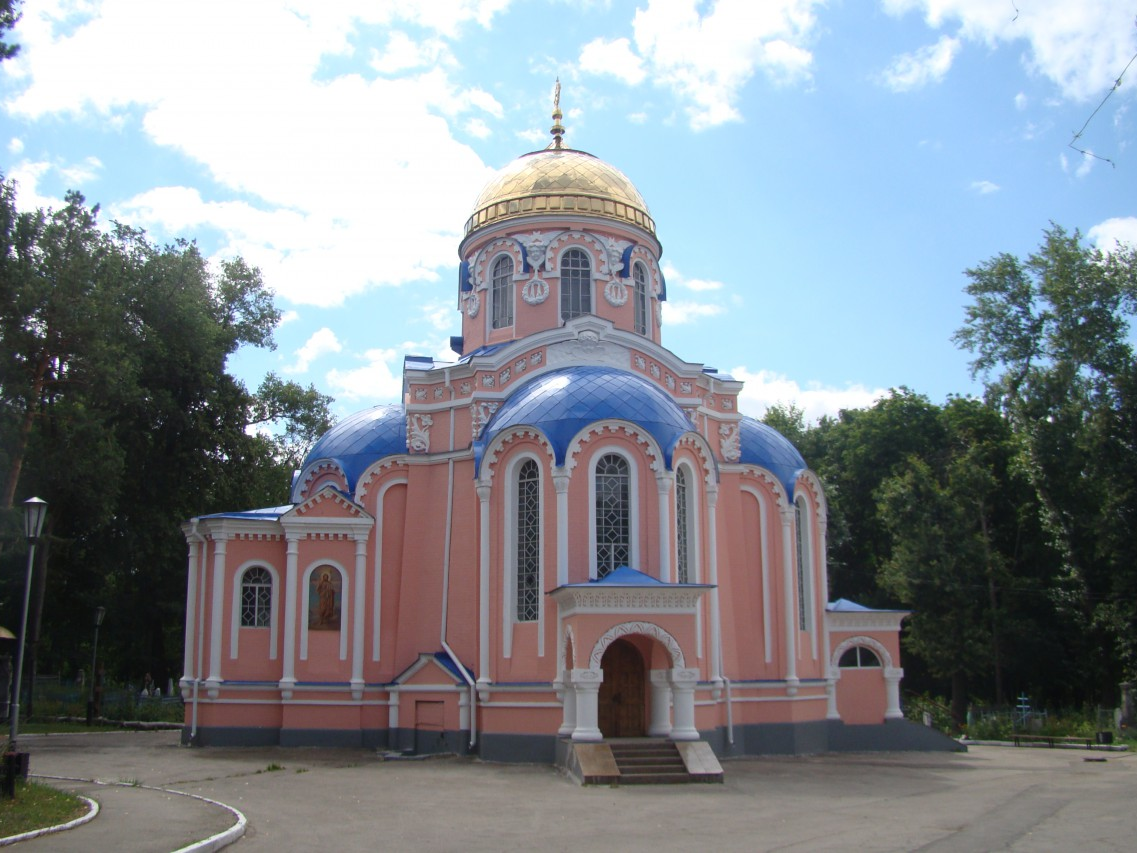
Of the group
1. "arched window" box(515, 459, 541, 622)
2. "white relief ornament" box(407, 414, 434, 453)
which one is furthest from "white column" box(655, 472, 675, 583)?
"white relief ornament" box(407, 414, 434, 453)

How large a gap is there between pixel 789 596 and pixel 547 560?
19.0 feet

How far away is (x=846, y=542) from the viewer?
119 feet

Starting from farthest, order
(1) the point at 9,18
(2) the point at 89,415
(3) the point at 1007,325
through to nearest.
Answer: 1. (3) the point at 1007,325
2. (2) the point at 89,415
3. (1) the point at 9,18

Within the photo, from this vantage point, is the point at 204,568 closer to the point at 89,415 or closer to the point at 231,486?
the point at 89,415

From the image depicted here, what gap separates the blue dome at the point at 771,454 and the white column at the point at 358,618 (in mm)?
7885

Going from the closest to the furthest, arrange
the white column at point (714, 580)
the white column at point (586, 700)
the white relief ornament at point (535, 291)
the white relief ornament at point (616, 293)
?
the white column at point (586, 700)
the white column at point (714, 580)
the white relief ornament at point (535, 291)
the white relief ornament at point (616, 293)

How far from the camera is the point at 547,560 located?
17906mm

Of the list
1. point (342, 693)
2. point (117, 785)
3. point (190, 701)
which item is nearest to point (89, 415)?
point (190, 701)

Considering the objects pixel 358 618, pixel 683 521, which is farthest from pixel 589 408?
pixel 358 618

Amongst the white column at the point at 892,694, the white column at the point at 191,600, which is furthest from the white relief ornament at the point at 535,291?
the white column at the point at 892,694

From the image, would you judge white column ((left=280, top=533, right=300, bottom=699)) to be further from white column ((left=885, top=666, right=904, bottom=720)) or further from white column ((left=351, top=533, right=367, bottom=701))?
white column ((left=885, top=666, right=904, bottom=720))

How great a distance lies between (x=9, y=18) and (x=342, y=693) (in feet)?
41.4

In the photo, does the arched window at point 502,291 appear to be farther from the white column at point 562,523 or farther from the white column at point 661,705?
the white column at point 661,705

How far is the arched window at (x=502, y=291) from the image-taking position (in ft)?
76.1
